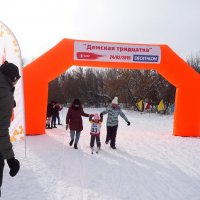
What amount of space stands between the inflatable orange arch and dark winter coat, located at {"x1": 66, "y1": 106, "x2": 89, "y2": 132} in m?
2.49

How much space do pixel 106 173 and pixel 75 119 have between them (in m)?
3.07

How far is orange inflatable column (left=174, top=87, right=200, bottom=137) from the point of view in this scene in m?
11.8

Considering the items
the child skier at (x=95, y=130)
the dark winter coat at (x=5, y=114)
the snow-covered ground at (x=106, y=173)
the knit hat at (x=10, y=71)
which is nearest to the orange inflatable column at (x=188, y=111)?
the snow-covered ground at (x=106, y=173)

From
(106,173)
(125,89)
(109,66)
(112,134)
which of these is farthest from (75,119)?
(125,89)

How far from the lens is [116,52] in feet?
38.0

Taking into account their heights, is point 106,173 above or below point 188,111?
below

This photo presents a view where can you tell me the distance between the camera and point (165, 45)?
1171 centimetres

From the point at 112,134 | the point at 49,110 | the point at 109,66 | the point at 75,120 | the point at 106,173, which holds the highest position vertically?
the point at 109,66

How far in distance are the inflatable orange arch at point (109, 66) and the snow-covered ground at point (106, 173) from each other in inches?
69.2

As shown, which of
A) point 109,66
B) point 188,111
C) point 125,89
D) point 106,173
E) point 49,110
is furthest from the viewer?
point 125,89

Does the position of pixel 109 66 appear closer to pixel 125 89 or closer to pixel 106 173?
pixel 106 173

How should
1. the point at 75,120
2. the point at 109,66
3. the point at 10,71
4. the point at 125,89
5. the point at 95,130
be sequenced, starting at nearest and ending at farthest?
the point at 10,71
the point at 95,130
the point at 75,120
the point at 109,66
the point at 125,89

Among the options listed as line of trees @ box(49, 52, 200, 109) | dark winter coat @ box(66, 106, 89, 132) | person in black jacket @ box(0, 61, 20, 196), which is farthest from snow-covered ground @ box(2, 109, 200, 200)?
line of trees @ box(49, 52, 200, 109)

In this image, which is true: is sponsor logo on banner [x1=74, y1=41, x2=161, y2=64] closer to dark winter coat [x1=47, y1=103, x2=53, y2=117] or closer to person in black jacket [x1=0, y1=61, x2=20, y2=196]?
dark winter coat [x1=47, y1=103, x2=53, y2=117]
